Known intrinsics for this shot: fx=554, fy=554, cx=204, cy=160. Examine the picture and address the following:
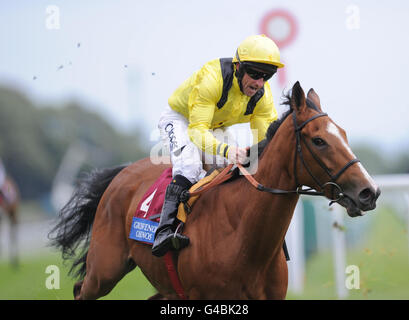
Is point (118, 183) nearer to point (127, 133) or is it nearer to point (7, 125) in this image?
point (7, 125)

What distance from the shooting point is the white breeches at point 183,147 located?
13.0 ft

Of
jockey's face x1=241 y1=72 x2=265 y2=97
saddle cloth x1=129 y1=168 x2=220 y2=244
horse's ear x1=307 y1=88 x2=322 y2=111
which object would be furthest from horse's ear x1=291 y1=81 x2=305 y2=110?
saddle cloth x1=129 y1=168 x2=220 y2=244

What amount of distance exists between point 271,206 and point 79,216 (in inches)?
92.4

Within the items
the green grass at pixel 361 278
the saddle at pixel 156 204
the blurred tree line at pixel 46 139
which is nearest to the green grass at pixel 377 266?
the green grass at pixel 361 278

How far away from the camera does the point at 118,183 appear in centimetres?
473

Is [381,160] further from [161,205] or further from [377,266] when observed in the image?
[161,205]

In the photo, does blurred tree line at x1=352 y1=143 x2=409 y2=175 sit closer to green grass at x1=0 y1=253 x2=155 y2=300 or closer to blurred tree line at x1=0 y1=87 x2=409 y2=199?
blurred tree line at x1=0 y1=87 x2=409 y2=199

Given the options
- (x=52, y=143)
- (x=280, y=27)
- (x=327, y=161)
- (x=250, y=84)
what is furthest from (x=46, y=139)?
(x=327, y=161)

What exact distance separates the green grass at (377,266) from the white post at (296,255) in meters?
0.15

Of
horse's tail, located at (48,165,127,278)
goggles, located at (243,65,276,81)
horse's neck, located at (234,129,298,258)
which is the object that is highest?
goggles, located at (243,65,276,81)

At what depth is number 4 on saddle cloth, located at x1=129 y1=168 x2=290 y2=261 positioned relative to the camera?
150 inches

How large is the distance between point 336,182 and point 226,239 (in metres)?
0.84

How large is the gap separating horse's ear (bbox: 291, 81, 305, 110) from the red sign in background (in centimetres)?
332

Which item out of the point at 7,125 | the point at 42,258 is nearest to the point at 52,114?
the point at 7,125
